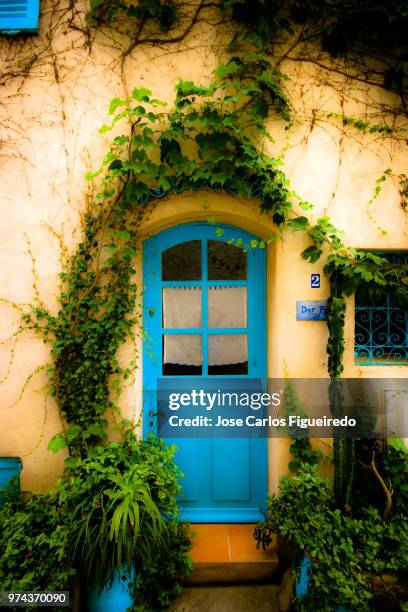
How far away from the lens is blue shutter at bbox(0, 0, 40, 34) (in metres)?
3.12

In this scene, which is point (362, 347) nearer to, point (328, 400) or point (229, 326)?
point (328, 400)

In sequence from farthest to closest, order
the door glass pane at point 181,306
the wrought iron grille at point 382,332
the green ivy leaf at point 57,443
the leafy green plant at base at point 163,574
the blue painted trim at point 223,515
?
A: the door glass pane at point 181,306, the blue painted trim at point 223,515, the wrought iron grille at point 382,332, the green ivy leaf at point 57,443, the leafy green plant at base at point 163,574

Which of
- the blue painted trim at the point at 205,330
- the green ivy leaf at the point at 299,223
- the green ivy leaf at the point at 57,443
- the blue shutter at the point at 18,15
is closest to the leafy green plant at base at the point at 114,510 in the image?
the green ivy leaf at the point at 57,443

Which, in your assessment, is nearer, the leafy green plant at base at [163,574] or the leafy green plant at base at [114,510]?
the leafy green plant at base at [114,510]

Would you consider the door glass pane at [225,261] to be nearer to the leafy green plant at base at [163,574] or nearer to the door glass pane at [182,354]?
the door glass pane at [182,354]

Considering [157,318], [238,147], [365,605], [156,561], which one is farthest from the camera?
[157,318]

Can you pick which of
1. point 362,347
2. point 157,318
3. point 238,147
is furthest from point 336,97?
point 157,318

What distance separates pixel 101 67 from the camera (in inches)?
125

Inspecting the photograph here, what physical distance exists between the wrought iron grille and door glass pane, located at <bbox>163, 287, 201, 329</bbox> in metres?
1.43

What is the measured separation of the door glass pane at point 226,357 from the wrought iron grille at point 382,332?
3.24 ft

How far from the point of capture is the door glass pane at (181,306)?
11.5 ft

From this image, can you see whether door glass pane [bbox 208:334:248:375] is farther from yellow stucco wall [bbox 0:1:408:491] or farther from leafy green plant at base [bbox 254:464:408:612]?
leafy green plant at base [bbox 254:464:408:612]

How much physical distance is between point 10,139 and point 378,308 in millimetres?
3457

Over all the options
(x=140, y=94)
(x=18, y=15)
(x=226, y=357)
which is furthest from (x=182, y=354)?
(x=18, y=15)
